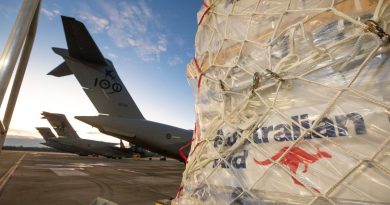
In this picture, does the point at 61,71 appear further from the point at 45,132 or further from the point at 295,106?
the point at 45,132

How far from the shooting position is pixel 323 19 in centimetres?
141

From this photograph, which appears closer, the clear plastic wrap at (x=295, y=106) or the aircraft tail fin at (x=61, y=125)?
the clear plastic wrap at (x=295, y=106)

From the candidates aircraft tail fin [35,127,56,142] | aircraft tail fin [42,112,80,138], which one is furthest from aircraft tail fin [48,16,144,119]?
aircraft tail fin [35,127,56,142]

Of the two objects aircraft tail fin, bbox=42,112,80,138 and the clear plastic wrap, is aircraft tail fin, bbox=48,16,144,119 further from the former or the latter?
aircraft tail fin, bbox=42,112,80,138

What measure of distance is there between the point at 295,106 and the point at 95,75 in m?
10.2

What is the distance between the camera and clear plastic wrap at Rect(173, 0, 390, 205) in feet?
3.78

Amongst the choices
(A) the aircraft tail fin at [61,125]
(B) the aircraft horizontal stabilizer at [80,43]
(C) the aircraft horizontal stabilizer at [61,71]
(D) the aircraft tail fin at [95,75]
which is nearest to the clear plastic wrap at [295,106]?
(B) the aircraft horizontal stabilizer at [80,43]

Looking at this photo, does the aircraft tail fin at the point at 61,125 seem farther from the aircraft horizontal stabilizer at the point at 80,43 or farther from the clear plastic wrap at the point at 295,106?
the clear plastic wrap at the point at 295,106

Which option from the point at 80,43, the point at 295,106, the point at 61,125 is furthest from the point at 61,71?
the point at 61,125

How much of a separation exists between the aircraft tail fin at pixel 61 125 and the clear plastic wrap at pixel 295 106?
34.4 meters

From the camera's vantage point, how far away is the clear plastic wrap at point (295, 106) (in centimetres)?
115

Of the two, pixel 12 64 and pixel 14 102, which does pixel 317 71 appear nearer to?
pixel 12 64

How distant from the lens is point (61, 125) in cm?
3206

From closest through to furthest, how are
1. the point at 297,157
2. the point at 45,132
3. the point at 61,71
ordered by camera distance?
the point at 297,157, the point at 61,71, the point at 45,132
